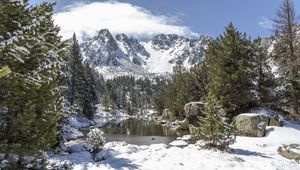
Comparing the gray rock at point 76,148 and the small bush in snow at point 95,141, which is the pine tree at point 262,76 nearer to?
the gray rock at point 76,148

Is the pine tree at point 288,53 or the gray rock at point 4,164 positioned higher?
the pine tree at point 288,53

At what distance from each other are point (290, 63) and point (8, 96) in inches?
1179

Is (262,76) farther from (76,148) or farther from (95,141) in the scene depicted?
(95,141)

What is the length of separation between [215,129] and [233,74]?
688 inches

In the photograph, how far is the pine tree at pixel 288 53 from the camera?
35.5m

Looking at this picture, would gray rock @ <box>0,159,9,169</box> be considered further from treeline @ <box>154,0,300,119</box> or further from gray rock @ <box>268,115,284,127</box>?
treeline @ <box>154,0,300,119</box>

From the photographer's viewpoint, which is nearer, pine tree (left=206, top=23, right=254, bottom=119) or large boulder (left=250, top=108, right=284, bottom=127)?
large boulder (left=250, top=108, right=284, bottom=127)

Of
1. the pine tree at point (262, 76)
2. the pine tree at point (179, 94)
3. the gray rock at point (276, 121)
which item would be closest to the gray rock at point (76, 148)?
the gray rock at point (276, 121)

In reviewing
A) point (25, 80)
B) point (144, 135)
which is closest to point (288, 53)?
point (144, 135)

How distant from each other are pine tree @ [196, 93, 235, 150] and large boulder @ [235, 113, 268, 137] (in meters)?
7.40

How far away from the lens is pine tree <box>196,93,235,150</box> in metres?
21.3

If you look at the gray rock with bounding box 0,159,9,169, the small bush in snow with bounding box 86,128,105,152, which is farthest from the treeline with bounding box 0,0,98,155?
the small bush in snow with bounding box 86,128,105,152

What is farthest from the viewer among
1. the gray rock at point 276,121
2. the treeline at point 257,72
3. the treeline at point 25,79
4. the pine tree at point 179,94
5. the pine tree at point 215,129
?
the pine tree at point 179,94

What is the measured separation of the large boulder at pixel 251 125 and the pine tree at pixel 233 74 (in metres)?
7.54
